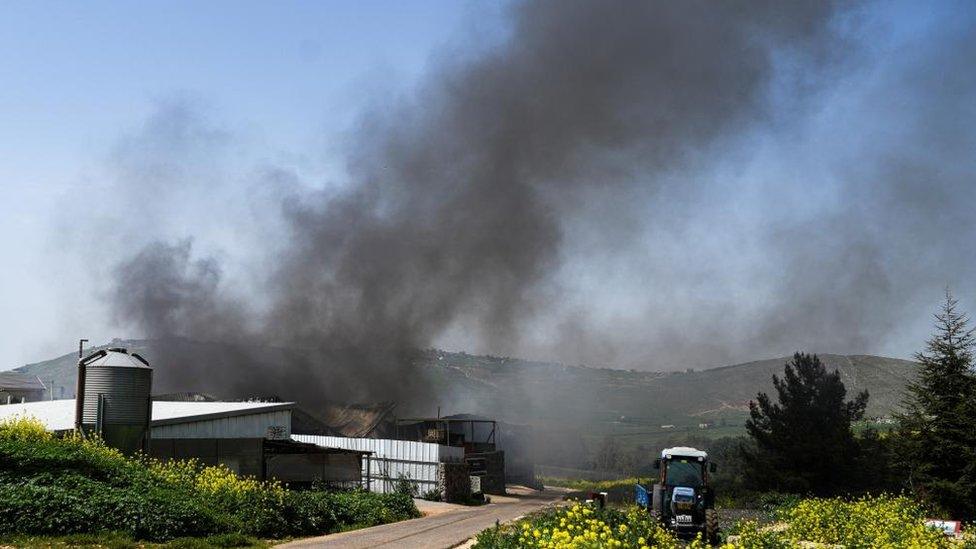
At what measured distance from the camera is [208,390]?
2579 inches

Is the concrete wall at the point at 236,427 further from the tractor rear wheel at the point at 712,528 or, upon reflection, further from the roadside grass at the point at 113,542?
the tractor rear wheel at the point at 712,528

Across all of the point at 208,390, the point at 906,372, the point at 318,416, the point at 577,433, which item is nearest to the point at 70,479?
the point at 318,416

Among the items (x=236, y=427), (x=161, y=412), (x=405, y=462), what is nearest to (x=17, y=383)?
(x=405, y=462)

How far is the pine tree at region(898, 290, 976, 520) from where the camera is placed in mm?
29422

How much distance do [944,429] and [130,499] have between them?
28.6 m

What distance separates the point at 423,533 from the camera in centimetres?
2380

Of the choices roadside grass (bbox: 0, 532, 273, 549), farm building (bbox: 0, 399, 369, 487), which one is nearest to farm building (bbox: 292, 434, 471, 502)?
farm building (bbox: 0, 399, 369, 487)

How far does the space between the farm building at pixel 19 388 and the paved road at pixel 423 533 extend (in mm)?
41527

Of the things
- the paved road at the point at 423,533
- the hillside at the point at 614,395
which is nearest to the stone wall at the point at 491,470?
the paved road at the point at 423,533

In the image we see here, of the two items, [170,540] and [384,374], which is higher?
[384,374]

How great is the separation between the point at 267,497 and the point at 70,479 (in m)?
5.40

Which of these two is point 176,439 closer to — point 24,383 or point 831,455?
point 831,455

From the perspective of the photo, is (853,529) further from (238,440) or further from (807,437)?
(807,437)

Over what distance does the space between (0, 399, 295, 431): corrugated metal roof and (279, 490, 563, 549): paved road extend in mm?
8015
